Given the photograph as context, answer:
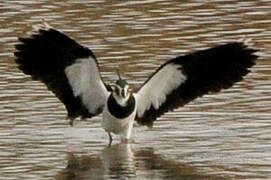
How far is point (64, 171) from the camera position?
38.3 ft

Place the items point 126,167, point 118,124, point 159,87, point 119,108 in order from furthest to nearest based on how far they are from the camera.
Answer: point 159,87 < point 118,124 < point 119,108 < point 126,167

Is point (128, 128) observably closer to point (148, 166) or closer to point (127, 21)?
point (148, 166)

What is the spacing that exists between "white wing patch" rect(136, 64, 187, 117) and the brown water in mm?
283

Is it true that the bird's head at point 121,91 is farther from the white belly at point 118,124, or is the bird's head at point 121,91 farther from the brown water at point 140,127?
the brown water at point 140,127

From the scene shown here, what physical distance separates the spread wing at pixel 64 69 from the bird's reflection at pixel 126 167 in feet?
2.27

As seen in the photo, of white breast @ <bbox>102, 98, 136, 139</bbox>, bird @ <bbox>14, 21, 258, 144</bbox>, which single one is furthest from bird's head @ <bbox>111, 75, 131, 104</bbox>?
white breast @ <bbox>102, 98, 136, 139</bbox>

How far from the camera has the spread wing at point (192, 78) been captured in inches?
512

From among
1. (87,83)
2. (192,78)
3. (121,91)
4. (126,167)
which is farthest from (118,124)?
(126,167)

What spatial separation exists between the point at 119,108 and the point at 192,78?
88 cm

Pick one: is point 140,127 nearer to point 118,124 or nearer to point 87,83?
point 118,124

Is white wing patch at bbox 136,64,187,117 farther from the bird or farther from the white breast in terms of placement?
the white breast

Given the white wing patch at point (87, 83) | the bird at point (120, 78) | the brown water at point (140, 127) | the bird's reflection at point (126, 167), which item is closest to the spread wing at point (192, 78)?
the bird at point (120, 78)

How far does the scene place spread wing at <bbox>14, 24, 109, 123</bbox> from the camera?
41.8ft

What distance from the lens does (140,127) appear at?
1384cm
